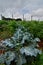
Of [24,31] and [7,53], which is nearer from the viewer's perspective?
[7,53]

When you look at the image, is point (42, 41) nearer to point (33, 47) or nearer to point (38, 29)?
point (38, 29)

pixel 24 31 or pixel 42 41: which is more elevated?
pixel 24 31

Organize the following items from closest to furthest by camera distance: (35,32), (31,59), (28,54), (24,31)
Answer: (28,54) → (31,59) → (24,31) → (35,32)

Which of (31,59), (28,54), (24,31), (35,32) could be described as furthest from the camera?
(35,32)

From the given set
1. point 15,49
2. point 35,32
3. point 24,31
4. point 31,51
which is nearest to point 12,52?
point 15,49

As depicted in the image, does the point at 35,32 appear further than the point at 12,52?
Yes

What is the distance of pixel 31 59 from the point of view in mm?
6430

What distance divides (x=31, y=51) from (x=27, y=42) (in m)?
0.48

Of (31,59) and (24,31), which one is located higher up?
(24,31)

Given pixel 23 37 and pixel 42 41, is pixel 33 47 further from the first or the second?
pixel 42 41

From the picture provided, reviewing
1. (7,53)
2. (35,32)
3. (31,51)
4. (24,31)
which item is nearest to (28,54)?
(31,51)

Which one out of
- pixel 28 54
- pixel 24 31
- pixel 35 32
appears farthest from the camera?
pixel 35 32

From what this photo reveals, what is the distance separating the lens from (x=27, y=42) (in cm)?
654

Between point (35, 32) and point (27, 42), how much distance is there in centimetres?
241
